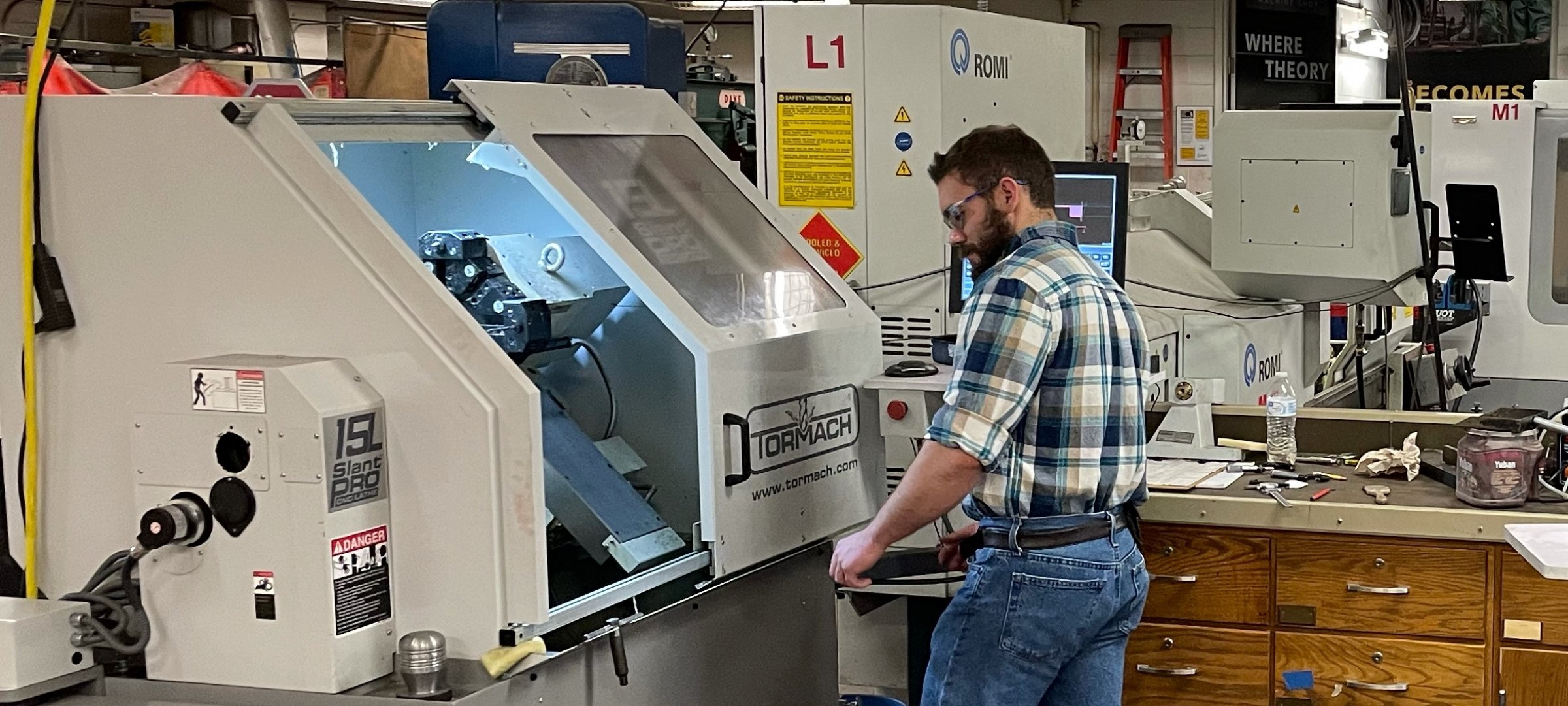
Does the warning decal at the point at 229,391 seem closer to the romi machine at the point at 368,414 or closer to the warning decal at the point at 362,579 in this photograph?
the romi machine at the point at 368,414

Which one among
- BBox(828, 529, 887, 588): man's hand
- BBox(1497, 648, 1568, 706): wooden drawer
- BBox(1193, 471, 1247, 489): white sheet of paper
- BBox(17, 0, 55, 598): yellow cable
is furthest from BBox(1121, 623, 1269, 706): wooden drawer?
BBox(17, 0, 55, 598): yellow cable

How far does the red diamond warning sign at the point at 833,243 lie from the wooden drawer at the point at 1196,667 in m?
0.97

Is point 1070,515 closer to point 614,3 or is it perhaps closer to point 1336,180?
point 614,3

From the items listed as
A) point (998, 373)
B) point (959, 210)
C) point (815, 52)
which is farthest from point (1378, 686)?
point (815, 52)

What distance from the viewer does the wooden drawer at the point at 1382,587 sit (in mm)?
2695

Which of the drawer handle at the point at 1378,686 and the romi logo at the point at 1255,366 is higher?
the romi logo at the point at 1255,366

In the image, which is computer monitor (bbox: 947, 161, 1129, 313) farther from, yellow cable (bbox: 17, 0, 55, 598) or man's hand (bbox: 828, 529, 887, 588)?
yellow cable (bbox: 17, 0, 55, 598)

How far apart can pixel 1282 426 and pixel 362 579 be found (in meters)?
1.92

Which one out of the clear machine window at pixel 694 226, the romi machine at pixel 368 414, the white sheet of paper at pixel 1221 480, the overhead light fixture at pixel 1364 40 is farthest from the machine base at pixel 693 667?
the overhead light fixture at pixel 1364 40

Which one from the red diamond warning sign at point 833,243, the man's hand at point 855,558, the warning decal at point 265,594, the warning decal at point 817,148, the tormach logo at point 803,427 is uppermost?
the warning decal at point 817,148

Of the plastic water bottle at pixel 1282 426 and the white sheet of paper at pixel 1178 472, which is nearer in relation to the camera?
the white sheet of paper at pixel 1178 472

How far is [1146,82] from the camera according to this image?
8.93 meters

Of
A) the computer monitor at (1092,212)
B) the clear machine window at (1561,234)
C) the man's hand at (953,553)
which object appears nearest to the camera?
the man's hand at (953,553)

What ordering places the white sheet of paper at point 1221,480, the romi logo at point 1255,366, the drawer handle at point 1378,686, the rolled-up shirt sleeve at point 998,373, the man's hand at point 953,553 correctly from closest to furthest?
the rolled-up shirt sleeve at point 998,373, the man's hand at point 953,553, the drawer handle at point 1378,686, the white sheet of paper at point 1221,480, the romi logo at point 1255,366
